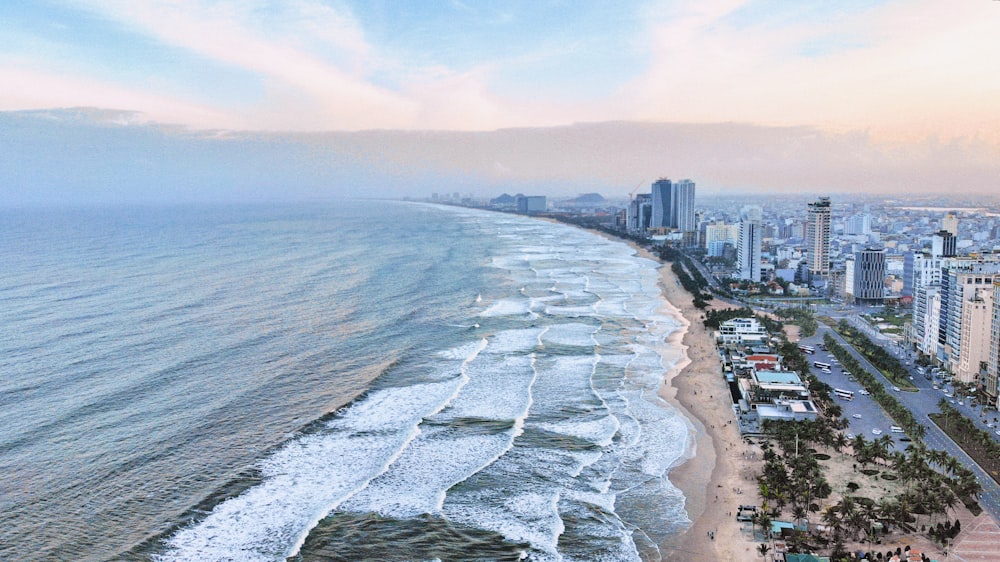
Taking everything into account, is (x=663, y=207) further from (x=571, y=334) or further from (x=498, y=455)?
(x=498, y=455)

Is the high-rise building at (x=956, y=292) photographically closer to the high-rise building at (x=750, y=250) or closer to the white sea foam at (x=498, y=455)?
the white sea foam at (x=498, y=455)

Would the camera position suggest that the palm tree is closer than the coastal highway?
Yes

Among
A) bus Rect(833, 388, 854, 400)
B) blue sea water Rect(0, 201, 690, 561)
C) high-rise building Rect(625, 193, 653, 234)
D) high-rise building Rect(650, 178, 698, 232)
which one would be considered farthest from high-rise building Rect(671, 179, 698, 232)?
bus Rect(833, 388, 854, 400)

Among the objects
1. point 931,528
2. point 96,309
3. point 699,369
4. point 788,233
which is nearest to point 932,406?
point 699,369

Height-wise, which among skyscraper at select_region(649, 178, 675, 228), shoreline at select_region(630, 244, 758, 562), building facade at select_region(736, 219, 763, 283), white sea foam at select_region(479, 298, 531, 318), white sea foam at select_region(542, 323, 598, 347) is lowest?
shoreline at select_region(630, 244, 758, 562)

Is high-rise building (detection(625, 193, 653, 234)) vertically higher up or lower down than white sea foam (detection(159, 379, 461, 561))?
higher up

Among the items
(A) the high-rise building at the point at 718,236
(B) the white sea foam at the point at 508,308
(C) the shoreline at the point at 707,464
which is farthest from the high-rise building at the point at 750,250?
(C) the shoreline at the point at 707,464

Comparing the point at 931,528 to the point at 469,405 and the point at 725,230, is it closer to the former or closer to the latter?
the point at 469,405

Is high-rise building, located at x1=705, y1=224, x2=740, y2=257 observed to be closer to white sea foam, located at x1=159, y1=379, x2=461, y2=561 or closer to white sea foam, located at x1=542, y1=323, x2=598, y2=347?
white sea foam, located at x1=542, y1=323, x2=598, y2=347
